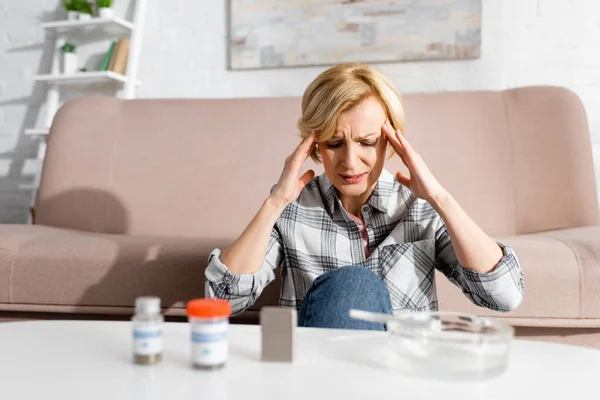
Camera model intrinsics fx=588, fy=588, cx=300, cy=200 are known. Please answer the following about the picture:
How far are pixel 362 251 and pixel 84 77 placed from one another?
214cm

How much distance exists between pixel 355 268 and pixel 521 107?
1.30 metres

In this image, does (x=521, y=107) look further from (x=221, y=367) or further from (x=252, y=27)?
(x=221, y=367)

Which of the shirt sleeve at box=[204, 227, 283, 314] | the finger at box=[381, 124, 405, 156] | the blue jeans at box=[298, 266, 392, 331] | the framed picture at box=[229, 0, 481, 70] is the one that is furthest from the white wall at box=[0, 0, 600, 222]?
the blue jeans at box=[298, 266, 392, 331]

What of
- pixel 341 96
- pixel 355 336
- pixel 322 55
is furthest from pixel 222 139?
pixel 355 336

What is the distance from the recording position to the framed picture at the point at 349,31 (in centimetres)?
258

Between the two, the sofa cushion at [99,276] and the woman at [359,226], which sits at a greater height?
the woman at [359,226]

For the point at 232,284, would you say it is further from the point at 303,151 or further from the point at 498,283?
the point at 498,283

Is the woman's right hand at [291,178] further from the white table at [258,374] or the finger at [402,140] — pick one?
the white table at [258,374]

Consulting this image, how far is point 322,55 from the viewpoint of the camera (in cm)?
272

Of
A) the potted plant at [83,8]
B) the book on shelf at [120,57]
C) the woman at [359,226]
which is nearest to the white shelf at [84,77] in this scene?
the book on shelf at [120,57]

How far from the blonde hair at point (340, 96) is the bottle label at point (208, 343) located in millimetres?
577

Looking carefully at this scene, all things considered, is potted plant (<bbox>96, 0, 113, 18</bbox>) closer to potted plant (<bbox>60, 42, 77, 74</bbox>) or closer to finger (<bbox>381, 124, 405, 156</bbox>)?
potted plant (<bbox>60, 42, 77, 74</bbox>)

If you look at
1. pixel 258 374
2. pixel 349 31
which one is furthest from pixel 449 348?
pixel 349 31

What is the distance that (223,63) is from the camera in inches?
114
